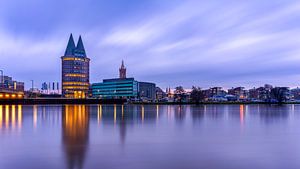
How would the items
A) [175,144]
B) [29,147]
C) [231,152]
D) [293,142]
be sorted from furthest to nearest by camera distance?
[293,142]
[175,144]
[29,147]
[231,152]

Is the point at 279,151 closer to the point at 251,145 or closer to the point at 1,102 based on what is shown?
the point at 251,145

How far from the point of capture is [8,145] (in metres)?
17.5

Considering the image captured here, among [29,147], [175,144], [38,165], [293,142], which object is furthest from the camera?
[293,142]

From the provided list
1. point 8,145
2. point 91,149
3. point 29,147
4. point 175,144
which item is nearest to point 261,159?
point 175,144

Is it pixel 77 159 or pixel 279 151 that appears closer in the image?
pixel 77 159

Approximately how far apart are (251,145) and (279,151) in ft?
6.87

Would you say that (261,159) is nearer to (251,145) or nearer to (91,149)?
(251,145)

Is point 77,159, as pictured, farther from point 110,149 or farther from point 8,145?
point 8,145

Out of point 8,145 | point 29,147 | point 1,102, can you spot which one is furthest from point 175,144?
point 1,102

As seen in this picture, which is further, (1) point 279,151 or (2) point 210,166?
(1) point 279,151

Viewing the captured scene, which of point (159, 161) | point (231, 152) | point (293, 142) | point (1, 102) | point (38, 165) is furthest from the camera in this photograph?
point (1, 102)

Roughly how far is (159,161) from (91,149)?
4457 millimetres

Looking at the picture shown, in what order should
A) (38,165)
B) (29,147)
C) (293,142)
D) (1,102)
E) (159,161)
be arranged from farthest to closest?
1. (1,102)
2. (293,142)
3. (29,147)
4. (159,161)
5. (38,165)

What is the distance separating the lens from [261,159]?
13672 mm
